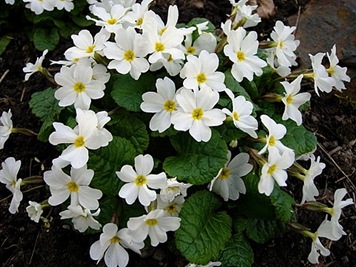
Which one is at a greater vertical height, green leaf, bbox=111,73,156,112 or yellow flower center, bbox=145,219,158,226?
green leaf, bbox=111,73,156,112

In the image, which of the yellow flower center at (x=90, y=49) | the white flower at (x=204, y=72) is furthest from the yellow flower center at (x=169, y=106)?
the yellow flower center at (x=90, y=49)

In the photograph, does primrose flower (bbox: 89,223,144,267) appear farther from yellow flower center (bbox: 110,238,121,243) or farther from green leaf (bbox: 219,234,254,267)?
green leaf (bbox: 219,234,254,267)

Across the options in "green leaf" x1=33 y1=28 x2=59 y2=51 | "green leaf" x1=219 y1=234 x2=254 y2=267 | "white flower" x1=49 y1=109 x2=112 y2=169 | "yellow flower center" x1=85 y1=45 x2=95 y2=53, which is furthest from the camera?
"green leaf" x1=33 y1=28 x2=59 y2=51

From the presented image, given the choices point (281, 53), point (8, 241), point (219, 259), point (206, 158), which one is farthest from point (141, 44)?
point (8, 241)

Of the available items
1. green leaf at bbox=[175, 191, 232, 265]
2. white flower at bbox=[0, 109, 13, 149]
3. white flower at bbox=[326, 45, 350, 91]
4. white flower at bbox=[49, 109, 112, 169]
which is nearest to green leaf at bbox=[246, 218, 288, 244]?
green leaf at bbox=[175, 191, 232, 265]

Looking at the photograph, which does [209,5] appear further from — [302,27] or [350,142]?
[350,142]

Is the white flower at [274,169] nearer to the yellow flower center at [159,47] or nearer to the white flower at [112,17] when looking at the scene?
the yellow flower center at [159,47]

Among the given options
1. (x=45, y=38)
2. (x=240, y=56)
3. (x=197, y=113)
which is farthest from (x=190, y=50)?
(x=45, y=38)
